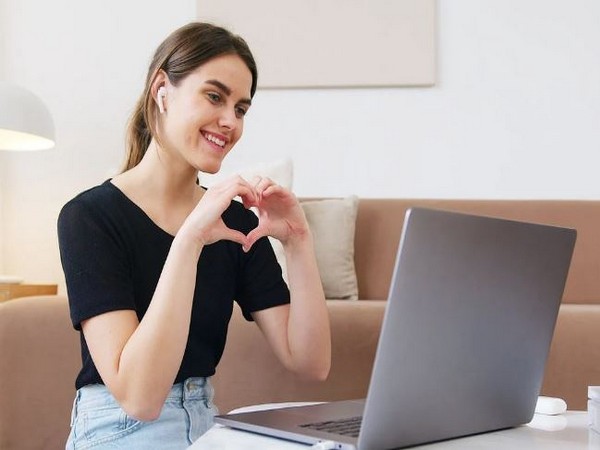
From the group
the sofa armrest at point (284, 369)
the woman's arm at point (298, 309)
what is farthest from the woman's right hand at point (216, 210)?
the sofa armrest at point (284, 369)

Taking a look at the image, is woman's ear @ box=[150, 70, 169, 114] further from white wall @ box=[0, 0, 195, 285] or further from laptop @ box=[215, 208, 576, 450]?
white wall @ box=[0, 0, 195, 285]

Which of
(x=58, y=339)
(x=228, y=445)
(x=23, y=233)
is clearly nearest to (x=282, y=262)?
(x=58, y=339)

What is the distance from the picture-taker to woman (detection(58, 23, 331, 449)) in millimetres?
1180

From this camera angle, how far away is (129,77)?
136 inches

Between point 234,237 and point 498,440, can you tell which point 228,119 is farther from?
point 498,440

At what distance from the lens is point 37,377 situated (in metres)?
2.20

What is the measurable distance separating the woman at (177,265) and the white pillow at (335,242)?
1.14 meters

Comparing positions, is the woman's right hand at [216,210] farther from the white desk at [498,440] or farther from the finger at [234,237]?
the white desk at [498,440]

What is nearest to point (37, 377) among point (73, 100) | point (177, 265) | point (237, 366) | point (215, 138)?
point (237, 366)

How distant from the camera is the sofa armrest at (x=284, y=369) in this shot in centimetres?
217

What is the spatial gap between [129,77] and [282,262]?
4.20 feet

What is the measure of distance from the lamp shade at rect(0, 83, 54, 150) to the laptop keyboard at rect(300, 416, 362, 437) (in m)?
2.13

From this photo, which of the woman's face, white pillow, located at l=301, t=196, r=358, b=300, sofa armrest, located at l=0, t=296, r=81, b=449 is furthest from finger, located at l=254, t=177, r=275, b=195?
white pillow, located at l=301, t=196, r=358, b=300

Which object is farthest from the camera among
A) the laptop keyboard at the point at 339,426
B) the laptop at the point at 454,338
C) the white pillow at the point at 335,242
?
the white pillow at the point at 335,242
